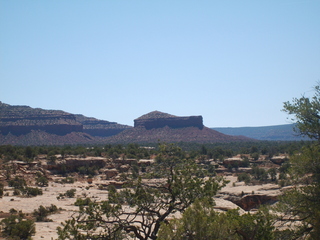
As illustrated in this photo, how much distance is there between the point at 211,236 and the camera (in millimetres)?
8727

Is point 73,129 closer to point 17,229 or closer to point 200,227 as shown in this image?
point 17,229

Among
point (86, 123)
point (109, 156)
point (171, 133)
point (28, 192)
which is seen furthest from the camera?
point (86, 123)

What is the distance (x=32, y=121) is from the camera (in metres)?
114

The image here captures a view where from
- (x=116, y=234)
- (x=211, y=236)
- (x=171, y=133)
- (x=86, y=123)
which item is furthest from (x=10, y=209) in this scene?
(x=86, y=123)

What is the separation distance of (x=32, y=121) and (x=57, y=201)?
91.3 metres

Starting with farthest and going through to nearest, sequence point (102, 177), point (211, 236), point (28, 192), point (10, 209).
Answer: point (102, 177), point (28, 192), point (10, 209), point (211, 236)

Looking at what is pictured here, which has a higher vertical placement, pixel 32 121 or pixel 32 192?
pixel 32 121

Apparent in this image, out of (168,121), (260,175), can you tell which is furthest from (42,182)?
(168,121)

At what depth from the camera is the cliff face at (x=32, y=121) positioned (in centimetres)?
10788

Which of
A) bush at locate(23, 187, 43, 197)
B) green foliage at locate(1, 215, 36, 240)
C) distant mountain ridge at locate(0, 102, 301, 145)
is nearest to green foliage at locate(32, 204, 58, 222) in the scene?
green foliage at locate(1, 215, 36, 240)

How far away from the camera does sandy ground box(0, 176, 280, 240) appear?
19.9 metres

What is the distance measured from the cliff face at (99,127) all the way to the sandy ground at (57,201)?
4436 inches

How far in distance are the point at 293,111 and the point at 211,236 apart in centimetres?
556

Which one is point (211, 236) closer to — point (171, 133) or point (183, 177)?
point (183, 177)
